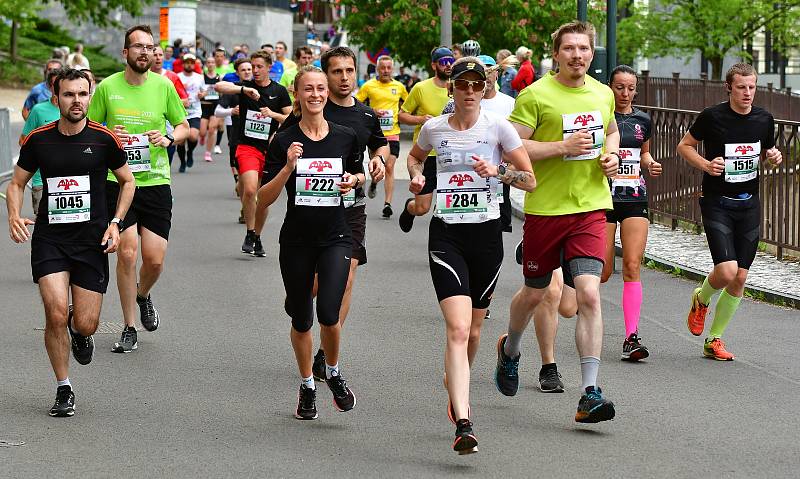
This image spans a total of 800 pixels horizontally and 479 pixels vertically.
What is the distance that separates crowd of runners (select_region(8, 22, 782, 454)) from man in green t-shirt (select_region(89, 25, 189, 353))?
0.04ft

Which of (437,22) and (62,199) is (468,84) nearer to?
(62,199)

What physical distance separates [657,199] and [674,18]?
25689mm

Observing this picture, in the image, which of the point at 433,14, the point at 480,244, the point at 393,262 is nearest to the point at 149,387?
the point at 480,244

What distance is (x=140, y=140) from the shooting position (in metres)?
9.73

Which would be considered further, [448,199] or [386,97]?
[386,97]

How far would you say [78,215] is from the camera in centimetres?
806

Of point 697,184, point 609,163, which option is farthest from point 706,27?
point 609,163

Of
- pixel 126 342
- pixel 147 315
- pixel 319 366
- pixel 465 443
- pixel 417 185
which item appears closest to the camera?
pixel 465 443

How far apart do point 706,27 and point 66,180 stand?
35.7m

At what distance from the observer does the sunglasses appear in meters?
7.14

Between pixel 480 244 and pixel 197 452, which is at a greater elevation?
pixel 480 244

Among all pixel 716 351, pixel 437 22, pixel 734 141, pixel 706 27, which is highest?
pixel 706 27

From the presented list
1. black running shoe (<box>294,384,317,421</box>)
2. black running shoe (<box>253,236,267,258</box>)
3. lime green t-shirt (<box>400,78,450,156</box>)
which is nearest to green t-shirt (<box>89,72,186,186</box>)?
black running shoe (<box>294,384,317,421</box>)

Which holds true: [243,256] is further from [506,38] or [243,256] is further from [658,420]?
[506,38]
